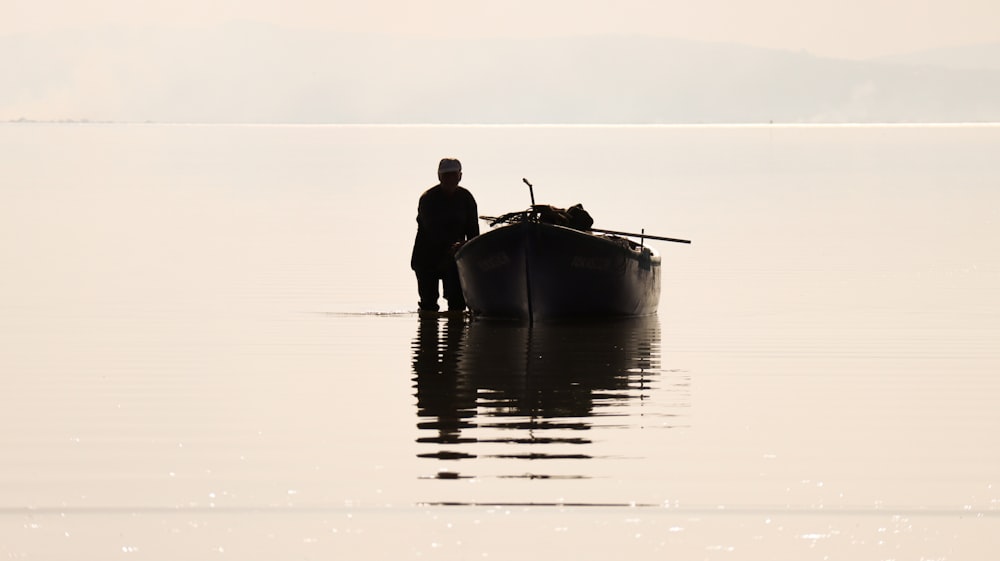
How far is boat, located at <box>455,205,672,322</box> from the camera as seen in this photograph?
24.8m

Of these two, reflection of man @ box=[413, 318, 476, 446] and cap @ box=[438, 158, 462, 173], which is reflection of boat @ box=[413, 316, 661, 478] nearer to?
reflection of man @ box=[413, 318, 476, 446]

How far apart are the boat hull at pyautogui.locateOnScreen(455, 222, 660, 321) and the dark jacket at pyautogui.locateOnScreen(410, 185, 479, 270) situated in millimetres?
603

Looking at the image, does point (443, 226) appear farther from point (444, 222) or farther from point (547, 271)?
point (547, 271)

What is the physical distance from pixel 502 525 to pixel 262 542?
1557mm

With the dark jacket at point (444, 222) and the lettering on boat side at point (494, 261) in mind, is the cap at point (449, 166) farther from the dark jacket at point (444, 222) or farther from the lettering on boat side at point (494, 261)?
the lettering on boat side at point (494, 261)

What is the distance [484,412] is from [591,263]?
27.1ft

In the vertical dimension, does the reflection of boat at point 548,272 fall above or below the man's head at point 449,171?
below

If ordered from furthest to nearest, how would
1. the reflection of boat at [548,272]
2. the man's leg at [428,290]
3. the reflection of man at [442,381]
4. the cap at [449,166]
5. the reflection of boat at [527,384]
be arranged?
the man's leg at [428,290] → the cap at [449,166] → the reflection of boat at [548,272] → the reflection of man at [442,381] → the reflection of boat at [527,384]

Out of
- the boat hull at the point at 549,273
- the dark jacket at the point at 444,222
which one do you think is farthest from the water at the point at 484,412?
the dark jacket at the point at 444,222

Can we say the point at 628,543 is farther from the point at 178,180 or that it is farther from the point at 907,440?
the point at 178,180

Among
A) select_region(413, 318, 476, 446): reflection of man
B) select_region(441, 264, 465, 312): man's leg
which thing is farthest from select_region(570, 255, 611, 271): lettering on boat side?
select_region(441, 264, 465, 312): man's leg

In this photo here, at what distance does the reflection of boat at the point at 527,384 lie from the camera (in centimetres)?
1538

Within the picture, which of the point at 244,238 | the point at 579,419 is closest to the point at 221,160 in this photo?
the point at 244,238

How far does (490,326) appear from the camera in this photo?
1006 inches
